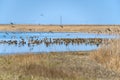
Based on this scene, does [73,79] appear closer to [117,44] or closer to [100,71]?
[100,71]

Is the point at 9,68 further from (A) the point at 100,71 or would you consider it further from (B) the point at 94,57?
(B) the point at 94,57

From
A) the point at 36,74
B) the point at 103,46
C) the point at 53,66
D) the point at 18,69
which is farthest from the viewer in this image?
the point at 103,46

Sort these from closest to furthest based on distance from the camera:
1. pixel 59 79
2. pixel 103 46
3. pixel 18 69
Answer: pixel 59 79
pixel 18 69
pixel 103 46

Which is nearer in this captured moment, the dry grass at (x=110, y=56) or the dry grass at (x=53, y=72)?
the dry grass at (x=53, y=72)

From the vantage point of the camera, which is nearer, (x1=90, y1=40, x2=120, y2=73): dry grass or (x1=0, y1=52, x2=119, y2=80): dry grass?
(x1=0, y1=52, x2=119, y2=80): dry grass

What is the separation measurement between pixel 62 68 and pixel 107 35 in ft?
16.0

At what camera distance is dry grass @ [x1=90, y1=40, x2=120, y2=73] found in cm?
1779

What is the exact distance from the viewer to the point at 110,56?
18984 millimetres

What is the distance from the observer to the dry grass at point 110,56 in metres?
17.8

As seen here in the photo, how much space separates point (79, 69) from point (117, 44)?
9.89ft

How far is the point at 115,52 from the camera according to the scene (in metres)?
18.9

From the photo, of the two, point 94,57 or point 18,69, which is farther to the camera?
point 94,57

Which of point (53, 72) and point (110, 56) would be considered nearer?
point (53, 72)

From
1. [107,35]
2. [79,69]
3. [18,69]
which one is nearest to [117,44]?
[107,35]
